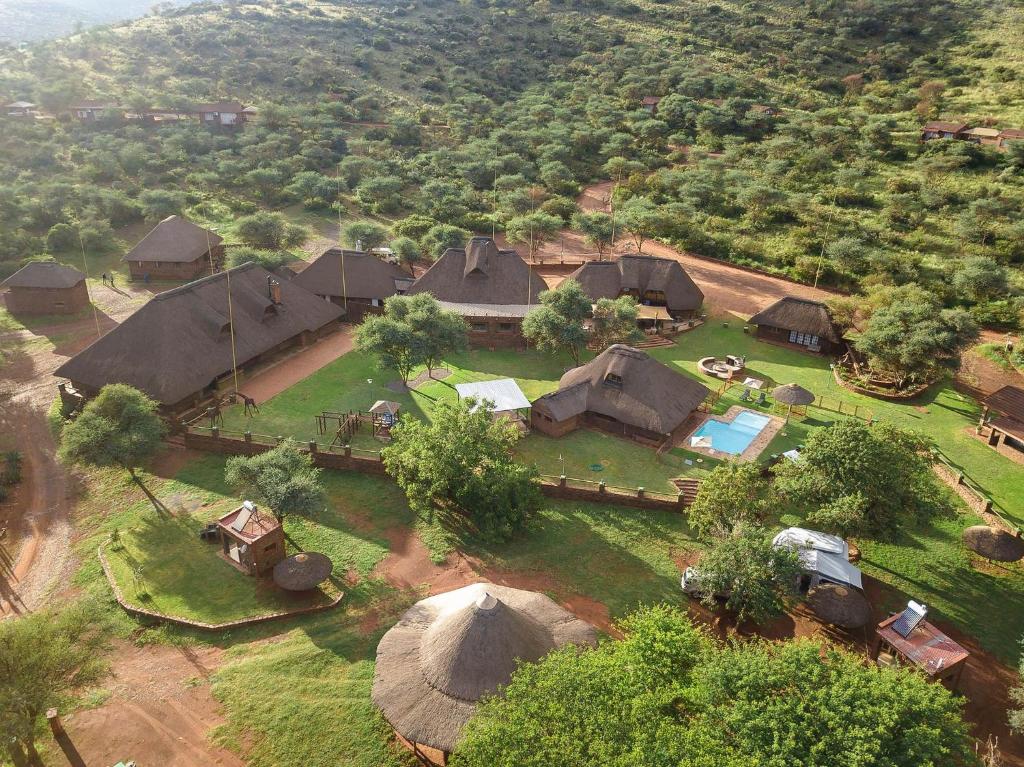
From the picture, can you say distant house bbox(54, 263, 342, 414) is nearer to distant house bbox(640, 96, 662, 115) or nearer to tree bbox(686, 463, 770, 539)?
tree bbox(686, 463, 770, 539)

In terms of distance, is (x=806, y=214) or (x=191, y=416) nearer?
(x=191, y=416)

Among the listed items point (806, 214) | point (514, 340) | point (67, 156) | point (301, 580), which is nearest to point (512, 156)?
point (806, 214)

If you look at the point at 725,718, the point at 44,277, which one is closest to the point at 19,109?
the point at 44,277

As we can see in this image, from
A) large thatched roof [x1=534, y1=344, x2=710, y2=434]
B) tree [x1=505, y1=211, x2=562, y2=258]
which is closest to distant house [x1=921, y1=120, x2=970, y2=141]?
tree [x1=505, y1=211, x2=562, y2=258]

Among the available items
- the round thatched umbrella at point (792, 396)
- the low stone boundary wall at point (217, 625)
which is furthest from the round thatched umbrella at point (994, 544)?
the low stone boundary wall at point (217, 625)

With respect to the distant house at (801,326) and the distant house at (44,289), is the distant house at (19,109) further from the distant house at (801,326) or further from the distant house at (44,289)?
the distant house at (801,326)

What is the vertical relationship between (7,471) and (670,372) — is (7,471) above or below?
below

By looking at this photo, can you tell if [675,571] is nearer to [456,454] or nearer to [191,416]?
[456,454]
